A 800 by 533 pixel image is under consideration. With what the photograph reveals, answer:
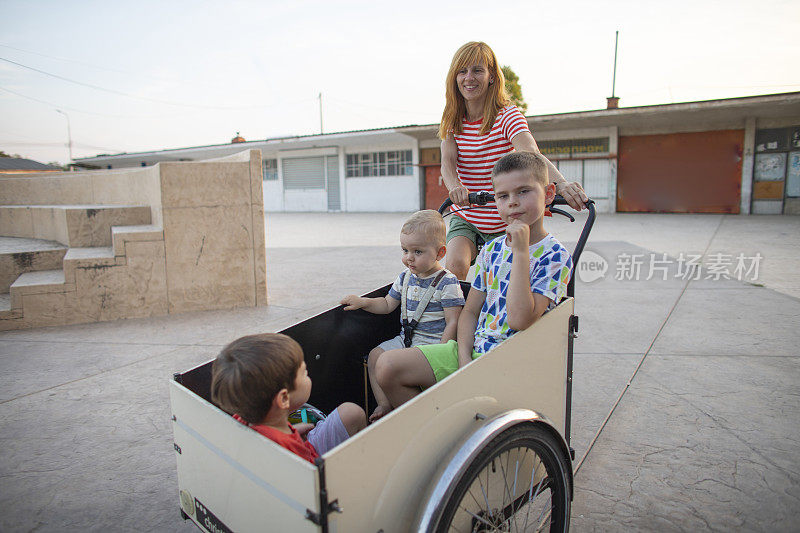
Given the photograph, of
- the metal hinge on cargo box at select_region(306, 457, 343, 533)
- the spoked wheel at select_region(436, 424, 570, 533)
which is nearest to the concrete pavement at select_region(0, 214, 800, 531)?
the spoked wheel at select_region(436, 424, 570, 533)

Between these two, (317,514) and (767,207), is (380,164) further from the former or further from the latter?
(317,514)

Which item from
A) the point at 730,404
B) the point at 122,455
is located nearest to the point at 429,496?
the point at 122,455

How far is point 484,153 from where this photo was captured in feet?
8.16

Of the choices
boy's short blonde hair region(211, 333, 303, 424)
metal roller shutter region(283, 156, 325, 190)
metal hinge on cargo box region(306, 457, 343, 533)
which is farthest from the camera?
metal roller shutter region(283, 156, 325, 190)

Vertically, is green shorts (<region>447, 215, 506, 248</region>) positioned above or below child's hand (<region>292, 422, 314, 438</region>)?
above

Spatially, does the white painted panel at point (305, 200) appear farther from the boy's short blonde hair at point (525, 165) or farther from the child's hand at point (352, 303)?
the boy's short blonde hair at point (525, 165)

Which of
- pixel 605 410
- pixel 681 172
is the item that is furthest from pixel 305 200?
pixel 605 410

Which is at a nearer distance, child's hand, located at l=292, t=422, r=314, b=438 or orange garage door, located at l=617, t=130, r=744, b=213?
child's hand, located at l=292, t=422, r=314, b=438

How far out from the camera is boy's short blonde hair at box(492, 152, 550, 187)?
1.65m

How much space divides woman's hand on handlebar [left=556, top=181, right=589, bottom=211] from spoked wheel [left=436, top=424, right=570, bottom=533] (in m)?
0.83

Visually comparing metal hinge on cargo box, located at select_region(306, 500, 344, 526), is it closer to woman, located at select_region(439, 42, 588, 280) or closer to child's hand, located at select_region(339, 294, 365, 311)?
child's hand, located at select_region(339, 294, 365, 311)

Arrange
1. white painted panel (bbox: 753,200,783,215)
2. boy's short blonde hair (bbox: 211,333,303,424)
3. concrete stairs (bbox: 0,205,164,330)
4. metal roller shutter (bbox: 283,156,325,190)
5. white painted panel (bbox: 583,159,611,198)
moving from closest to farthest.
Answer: boy's short blonde hair (bbox: 211,333,303,424) → concrete stairs (bbox: 0,205,164,330) → white painted panel (bbox: 753,200,783,215) → white painted panel (bbox: 583,159,611,198) → metal roller shutter (bbox: 283,156,325,190)

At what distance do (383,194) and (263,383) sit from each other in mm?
21647

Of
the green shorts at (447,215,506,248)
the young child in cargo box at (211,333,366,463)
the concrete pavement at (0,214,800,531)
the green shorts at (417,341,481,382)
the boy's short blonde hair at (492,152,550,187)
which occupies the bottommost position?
the concrete pavement at (0,214,800,531)
